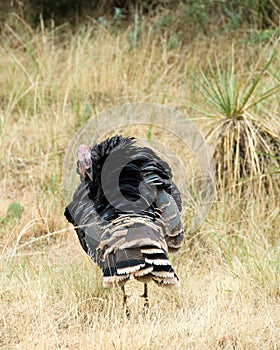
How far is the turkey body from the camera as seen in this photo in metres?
3.75

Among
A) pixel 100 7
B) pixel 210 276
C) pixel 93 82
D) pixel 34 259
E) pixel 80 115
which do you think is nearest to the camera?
pixel 210 276

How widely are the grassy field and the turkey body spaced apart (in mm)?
311

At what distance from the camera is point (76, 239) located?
5.89 metres

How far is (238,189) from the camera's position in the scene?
637 centimetres

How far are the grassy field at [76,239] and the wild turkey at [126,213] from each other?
0.30 m

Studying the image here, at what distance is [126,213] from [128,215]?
5cm

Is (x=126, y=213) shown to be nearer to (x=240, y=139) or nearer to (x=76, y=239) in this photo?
(x=76, y=239)

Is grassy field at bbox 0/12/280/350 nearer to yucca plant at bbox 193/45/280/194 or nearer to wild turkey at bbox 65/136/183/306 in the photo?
yucca plant at bbox 193/45/280/194

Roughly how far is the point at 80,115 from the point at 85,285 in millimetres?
3406

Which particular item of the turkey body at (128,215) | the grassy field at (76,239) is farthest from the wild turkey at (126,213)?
the grassy field at (76,239)

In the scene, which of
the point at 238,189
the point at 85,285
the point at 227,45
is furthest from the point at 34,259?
the point at 227,45

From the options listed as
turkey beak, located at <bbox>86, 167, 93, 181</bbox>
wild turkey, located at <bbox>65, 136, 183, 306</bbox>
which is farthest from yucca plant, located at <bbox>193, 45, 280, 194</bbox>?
turkey beak, located at <bbox>86, 167, 93, 181</bbox>

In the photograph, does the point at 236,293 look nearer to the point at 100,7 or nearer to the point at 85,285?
the point at 85,285

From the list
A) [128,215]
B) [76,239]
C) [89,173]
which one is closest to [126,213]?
[128,215]
